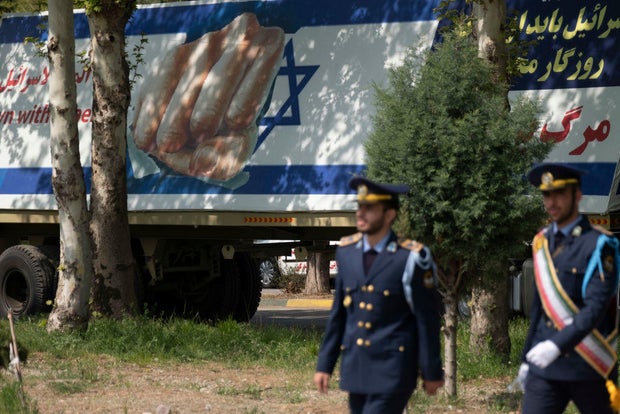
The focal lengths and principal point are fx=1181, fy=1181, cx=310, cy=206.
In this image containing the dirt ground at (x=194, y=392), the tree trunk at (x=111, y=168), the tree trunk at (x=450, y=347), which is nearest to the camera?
the dirt ground at (x=194, y=392)

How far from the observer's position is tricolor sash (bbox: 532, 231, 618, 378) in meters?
5.89

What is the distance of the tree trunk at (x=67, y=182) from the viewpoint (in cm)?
1327

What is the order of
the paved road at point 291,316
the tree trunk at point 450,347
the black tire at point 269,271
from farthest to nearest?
the black tire at point 269,271
the paved road at point 291,316
the tree trunk at point 450,347

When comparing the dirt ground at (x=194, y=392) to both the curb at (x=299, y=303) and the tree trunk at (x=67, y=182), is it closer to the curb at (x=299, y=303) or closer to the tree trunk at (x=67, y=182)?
the tree trunk at (x=67, y=182)

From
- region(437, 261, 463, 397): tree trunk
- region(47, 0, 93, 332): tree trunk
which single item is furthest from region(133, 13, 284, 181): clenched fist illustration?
region(437, 261, 463, 397): tree trunk

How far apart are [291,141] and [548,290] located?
8.71m

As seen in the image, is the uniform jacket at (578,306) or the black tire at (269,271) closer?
the uniform jacket at (578,306)

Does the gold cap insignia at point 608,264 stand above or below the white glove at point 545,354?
above

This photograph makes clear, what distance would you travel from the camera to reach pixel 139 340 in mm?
12883

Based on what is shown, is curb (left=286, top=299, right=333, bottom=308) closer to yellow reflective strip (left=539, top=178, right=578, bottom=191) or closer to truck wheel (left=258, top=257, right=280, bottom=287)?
truck wheel (left=258, top=257, right=280, bottom=287)

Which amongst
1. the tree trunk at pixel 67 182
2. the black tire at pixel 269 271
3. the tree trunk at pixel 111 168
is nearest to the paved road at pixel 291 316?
the tree trunk at pixel 111 168

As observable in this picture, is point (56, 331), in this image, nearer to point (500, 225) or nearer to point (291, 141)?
point (291, 141)

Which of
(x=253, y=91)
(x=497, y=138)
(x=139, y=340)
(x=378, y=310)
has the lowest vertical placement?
(x=139, y=340)

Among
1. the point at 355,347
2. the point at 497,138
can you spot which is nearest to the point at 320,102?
the point at 497,138
